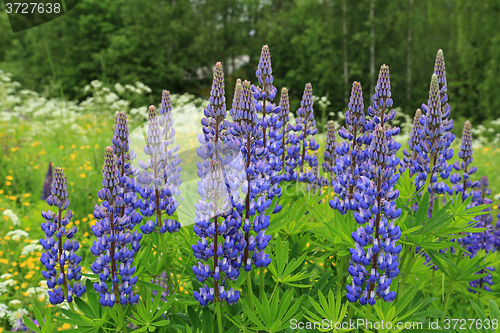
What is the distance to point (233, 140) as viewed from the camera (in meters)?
2.07

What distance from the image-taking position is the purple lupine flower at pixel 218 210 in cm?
195

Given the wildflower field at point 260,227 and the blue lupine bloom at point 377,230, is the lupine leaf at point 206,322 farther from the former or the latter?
the blue lupine bloom at point 377,230

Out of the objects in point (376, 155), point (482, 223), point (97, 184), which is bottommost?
point (97, 184)

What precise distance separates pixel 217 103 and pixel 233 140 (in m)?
0.23

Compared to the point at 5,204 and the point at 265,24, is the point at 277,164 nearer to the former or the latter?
the point at 5,204

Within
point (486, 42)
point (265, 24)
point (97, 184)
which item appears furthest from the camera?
point (265, 24)

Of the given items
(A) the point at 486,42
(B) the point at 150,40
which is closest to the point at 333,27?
(A) the point at 486,42

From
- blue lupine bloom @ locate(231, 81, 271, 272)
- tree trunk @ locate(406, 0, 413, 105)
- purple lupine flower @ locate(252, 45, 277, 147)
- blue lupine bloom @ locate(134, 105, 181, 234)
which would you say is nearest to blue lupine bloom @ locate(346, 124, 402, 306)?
blue lupine bloom @ locate(231, 81, 271, 272)

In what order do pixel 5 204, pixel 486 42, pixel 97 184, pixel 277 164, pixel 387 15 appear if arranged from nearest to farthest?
pixel 277 164 < pixel 5 204 < pixel 97 184 < pixel 486 42 < pixel 387 15

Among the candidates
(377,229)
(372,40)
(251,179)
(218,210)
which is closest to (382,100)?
(377,229)

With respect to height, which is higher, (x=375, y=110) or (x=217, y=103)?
(x=217, y=103)

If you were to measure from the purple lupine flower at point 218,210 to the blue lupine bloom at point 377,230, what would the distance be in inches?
23.9

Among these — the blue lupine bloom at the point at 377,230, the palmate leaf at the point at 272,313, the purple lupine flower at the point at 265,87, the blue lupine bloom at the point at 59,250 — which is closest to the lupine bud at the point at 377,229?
the blue lupine bloom at the point at 377,230

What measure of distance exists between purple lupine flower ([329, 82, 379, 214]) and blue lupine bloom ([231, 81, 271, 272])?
558mm
